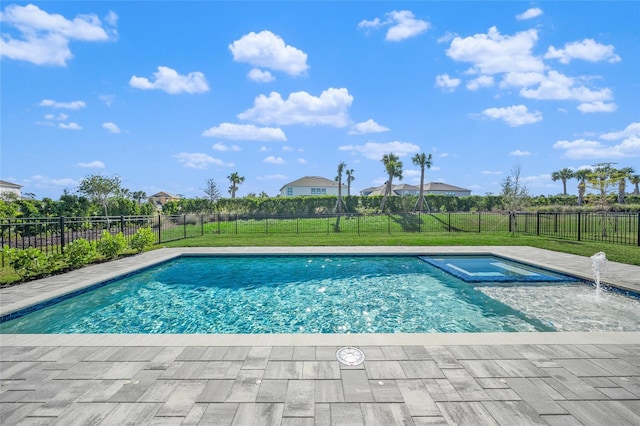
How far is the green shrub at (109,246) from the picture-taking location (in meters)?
9.50

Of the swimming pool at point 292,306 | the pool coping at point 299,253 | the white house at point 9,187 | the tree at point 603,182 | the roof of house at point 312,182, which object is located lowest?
the swimming pool at point 292,306

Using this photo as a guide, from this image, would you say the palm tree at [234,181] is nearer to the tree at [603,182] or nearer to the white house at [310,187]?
the white house at [310,187]

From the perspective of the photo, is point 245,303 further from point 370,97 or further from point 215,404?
point 370,97

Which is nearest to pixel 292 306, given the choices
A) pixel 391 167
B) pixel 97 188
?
pixel 97 188

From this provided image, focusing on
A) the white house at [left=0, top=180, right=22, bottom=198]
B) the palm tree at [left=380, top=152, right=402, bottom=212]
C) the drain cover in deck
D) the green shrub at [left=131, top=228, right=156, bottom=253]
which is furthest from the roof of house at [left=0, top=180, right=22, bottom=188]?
the drain cover in deck

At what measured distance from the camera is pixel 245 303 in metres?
6.28

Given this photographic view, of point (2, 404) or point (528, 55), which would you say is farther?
point (528, 55)

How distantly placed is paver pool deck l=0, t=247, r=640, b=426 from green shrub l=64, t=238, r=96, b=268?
4.82 metres

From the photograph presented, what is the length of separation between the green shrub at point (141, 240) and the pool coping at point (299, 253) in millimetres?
427

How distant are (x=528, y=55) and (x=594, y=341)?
964 cm

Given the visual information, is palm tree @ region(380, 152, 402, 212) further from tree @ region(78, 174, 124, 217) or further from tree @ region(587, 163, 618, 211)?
tree @ region(78, 174, 124, 217)

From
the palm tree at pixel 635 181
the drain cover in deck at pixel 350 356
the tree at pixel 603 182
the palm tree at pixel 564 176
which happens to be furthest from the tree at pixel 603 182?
the palm tree at pixel 564 176

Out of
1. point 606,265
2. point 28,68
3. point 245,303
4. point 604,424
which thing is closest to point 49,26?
point 28,68

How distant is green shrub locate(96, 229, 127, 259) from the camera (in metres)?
9.50
